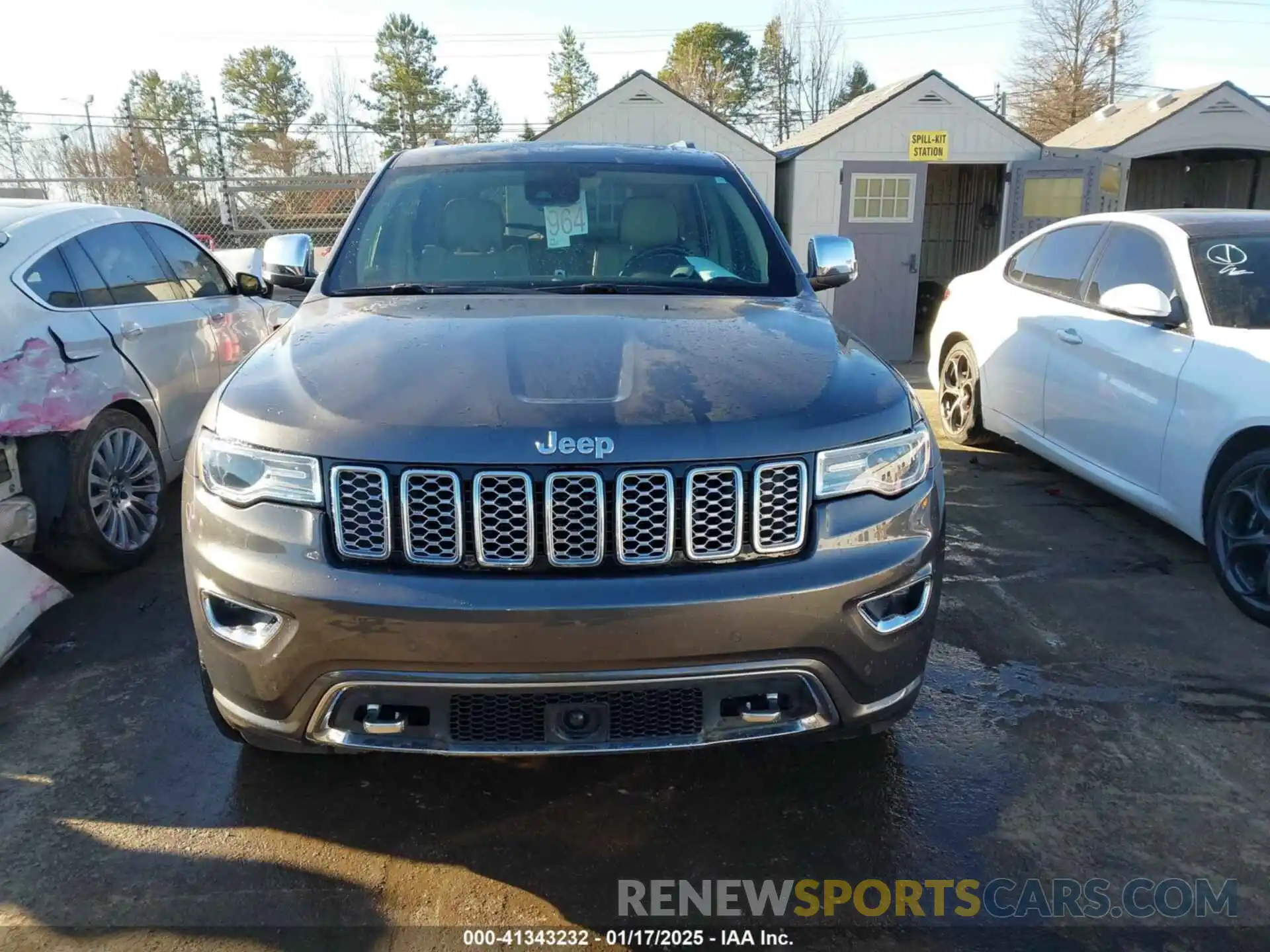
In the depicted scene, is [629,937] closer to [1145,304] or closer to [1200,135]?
[1145,304]

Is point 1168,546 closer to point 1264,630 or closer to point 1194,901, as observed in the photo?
point 1264,630

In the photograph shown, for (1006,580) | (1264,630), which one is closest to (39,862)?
(1006,580)

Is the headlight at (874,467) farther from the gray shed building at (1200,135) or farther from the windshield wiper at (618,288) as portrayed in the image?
the gray shed building at (1200,135)

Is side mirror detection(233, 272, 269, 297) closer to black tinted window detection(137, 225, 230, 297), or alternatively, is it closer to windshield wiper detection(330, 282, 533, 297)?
black tinted window detection(137, 225, 230, 297)

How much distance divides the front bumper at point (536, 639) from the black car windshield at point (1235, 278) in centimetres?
296

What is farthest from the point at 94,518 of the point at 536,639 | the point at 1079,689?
the point at 1079,689

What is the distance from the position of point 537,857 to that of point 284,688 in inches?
33.1

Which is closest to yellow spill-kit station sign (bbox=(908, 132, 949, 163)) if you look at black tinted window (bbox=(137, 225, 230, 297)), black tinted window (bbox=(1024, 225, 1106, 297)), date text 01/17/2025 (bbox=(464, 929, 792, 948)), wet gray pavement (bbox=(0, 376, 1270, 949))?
black tinted window (bbox=(1024, 225, 1106, 297))

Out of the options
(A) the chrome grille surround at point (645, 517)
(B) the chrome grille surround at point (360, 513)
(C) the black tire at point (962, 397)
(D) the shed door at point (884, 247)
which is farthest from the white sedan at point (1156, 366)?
(D) the shed door at point (884, 247)

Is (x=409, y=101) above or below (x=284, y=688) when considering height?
above

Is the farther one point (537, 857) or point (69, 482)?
point (69, 482)

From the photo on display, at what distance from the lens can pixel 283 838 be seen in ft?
8.44

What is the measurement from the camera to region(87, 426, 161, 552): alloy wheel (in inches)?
163

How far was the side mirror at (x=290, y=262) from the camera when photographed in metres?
3.71
